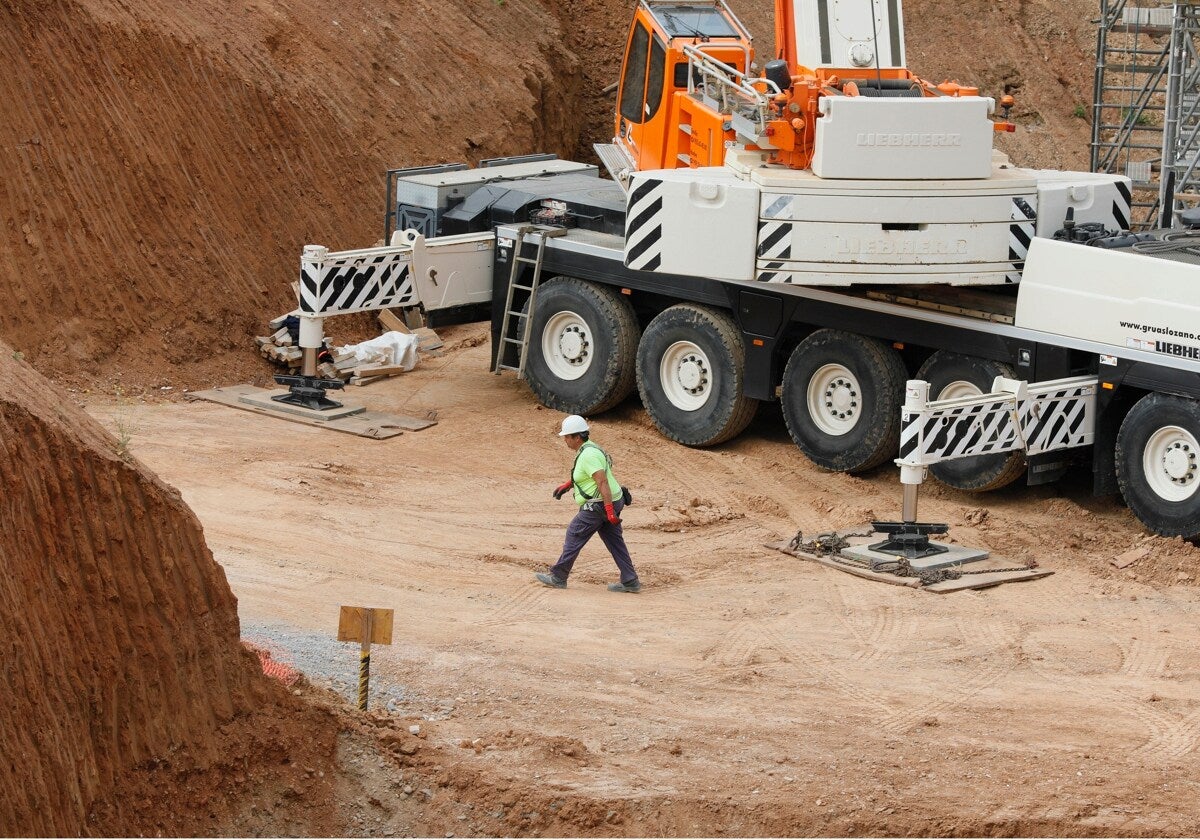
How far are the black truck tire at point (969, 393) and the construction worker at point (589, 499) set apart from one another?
3903 millimetres

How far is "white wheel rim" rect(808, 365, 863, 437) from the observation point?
1600 cm

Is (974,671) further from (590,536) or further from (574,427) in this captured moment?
(574,427)

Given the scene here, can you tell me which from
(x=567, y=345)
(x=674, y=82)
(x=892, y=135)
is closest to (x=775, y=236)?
(x=892, y=135)

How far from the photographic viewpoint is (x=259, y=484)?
49.3 feet

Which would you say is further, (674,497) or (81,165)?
(81,165)

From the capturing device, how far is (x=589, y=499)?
12.5 m

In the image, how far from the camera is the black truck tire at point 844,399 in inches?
618

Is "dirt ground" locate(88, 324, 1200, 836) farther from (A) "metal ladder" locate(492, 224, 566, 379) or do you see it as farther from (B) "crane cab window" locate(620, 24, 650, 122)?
(B) "crane cab window" locate(620, 24, 650, 122)

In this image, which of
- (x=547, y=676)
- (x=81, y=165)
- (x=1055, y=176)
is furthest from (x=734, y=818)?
(x=81, y=165)

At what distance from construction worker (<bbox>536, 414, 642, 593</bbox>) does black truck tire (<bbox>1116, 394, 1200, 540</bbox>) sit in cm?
439

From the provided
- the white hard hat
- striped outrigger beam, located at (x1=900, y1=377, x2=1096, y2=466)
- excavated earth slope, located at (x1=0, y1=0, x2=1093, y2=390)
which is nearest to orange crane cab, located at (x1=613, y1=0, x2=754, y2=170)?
striped outrigger beam, located at (x1=900, y1=377, x2=1096, y2=466)

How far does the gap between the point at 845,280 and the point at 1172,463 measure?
3.03 meters

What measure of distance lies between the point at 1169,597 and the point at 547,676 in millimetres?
5122

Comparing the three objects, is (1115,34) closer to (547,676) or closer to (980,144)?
(980,144)
